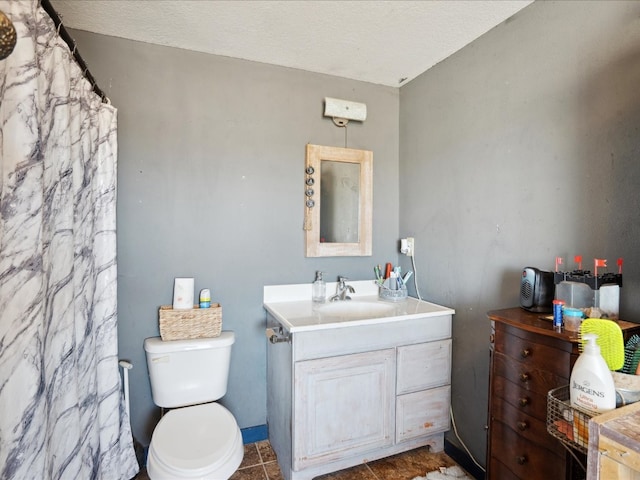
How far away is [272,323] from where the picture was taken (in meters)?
1.90

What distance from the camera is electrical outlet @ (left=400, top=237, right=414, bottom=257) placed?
87.7 inches

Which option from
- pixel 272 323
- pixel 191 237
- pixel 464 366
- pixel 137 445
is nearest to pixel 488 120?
pixel 464 366

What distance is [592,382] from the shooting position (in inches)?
31.5

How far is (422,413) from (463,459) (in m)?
0.32

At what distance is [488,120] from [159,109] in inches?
67.6

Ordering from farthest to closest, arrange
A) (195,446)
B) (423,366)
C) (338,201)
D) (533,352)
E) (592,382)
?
(338,201) < (423,366) < (195,446) < (533,352) < (592,382)

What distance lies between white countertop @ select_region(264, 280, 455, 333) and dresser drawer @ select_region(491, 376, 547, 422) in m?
0.55

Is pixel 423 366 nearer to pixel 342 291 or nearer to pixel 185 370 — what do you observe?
pixel 342 291

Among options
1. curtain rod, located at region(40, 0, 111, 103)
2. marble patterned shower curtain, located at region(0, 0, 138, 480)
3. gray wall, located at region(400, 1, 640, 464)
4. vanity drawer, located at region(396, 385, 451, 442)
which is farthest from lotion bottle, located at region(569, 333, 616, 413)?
curtain rod, located at region(40, 0, 111, 103)

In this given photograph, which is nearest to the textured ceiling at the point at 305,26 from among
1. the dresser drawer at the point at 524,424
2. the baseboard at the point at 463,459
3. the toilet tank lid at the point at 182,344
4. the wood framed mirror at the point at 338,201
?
the wood framed mirror at the point at 338,201

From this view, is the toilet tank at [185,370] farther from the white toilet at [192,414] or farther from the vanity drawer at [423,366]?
the vanity drawer at [423,366]

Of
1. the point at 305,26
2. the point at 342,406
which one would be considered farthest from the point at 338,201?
the point at 342,406

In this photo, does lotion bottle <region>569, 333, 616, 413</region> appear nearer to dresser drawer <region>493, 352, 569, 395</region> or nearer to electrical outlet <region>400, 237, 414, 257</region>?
dresser drawer <region>493, 352, 569, 395</region>

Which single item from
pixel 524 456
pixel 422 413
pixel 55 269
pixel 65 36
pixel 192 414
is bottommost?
pixel 422 413
